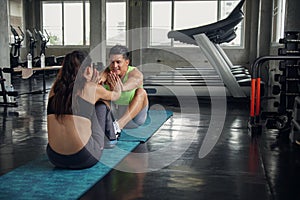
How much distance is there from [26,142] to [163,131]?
1.53m

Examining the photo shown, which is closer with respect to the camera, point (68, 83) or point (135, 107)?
point (68, 83)

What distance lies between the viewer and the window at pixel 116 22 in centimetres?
1529

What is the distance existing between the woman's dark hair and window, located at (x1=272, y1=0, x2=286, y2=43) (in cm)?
706

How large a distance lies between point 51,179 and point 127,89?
5.01ft

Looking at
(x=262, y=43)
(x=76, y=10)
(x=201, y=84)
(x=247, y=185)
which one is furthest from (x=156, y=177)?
(x=76, y=10)

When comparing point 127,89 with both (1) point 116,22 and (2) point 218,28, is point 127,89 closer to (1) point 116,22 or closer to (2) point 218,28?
(2) point 218,28

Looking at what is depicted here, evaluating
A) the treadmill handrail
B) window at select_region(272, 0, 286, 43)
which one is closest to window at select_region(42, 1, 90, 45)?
window at select_region(272, 0, 286, 43)

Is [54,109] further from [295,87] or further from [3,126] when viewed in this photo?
[295,87]

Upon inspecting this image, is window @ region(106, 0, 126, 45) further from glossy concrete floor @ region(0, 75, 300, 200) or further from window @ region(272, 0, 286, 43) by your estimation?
glossy concrete floor @ region(0, 75, 300, 200)

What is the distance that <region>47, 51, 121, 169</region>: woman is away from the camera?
2.67 meters

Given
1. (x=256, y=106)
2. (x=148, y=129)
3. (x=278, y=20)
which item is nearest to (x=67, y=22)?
(x=278, y=20)

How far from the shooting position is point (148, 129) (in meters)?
4.38

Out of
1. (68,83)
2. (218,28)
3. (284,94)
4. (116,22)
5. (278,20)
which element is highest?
(116,22)

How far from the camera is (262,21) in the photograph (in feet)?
35.3
